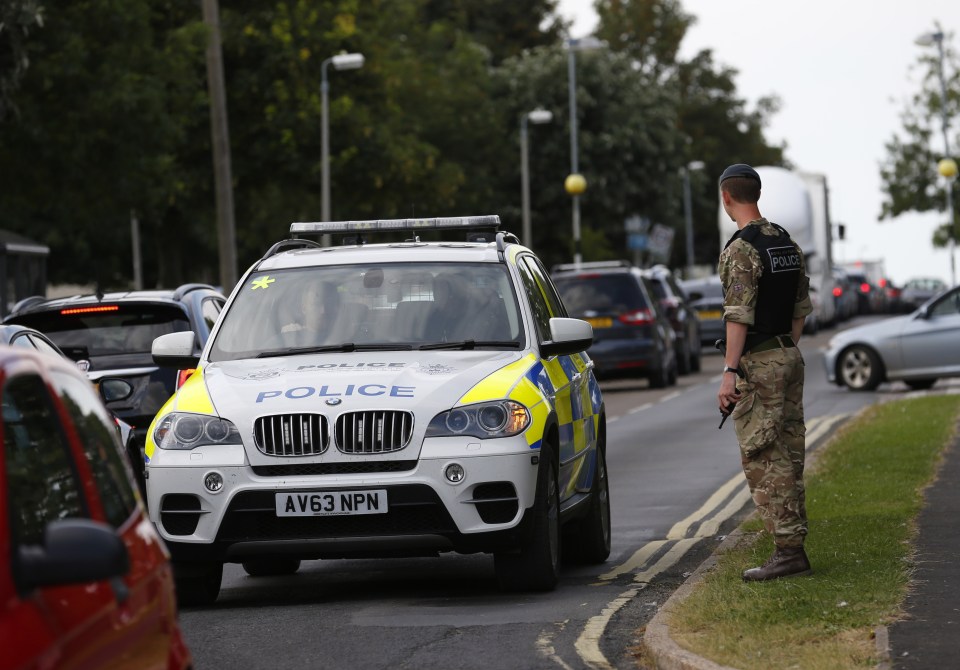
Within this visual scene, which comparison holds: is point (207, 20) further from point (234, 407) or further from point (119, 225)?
point (119, 225)

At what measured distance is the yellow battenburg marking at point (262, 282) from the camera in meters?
10.6

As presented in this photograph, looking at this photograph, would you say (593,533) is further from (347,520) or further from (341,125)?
(341,125)

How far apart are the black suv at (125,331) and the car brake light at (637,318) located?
17016 mm

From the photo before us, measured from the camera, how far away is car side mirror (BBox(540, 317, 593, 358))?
10156 millimetres

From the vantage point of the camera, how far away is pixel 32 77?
2716 centimetres

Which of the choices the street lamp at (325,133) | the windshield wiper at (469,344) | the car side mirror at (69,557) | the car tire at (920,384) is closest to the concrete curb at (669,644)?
the windshield wiper at (469,344)

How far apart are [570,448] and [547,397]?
23.3 inches

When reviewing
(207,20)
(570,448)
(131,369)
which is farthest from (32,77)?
(570,448)

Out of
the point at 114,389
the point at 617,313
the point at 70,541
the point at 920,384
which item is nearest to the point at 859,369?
the point at 920,384

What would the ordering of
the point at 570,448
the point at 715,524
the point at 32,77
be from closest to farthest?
1. the point at 570,448
2. the point at 715,524
3. the point at 32,77

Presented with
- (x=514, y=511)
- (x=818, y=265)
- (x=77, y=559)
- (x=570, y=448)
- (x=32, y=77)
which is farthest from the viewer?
(x=818, y=265)

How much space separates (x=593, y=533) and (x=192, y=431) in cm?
260

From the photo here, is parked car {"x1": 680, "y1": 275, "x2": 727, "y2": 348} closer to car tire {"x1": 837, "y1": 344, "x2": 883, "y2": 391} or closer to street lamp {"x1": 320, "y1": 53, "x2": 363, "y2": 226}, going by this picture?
street lamp {"x1": 320, "y1": 53, "x2": 363, "y2": 226}

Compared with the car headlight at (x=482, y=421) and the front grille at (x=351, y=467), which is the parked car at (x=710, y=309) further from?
the front grille at (x=351, y=467)
